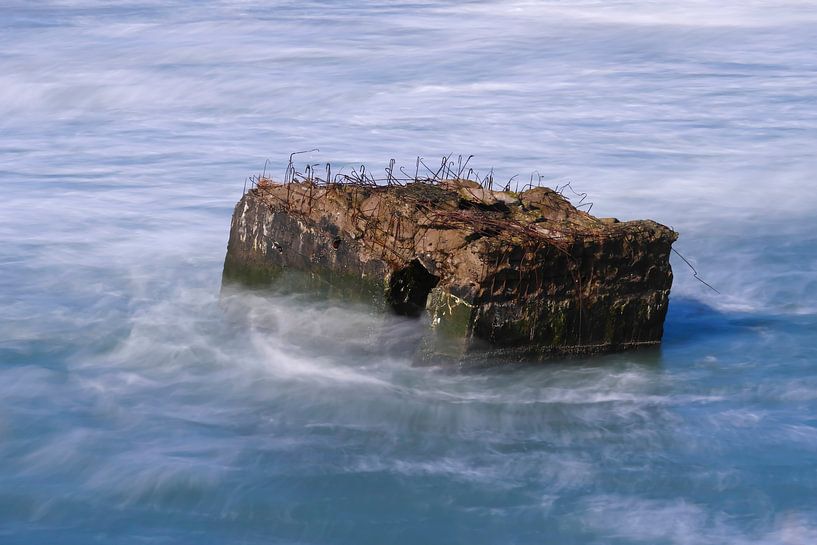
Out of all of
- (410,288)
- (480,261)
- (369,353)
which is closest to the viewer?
(480,261)

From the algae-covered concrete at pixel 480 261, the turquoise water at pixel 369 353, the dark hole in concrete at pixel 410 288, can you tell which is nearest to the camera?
the turquoise water at pixel 369 353

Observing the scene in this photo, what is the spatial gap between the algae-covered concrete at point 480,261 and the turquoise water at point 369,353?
0.25 metres

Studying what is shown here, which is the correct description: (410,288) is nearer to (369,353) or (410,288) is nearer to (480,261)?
(369,353)

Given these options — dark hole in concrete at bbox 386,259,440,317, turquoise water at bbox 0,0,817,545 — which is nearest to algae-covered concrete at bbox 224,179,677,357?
dark hole in concrete at bbox 386,259,440,317

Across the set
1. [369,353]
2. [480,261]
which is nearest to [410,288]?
A: [369,353]

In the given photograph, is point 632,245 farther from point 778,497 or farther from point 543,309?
point 778,497

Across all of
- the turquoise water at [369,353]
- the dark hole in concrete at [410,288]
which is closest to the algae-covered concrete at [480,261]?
the dark hole in concrete at [410,288]

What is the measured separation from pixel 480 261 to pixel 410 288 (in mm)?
762

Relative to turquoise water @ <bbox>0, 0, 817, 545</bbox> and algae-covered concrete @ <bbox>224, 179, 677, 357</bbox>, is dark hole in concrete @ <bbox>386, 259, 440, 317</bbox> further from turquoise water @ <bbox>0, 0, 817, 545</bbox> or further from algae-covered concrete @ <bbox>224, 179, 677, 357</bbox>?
turquoise water @ <bbox>0, 0, 817, 545</bbox>

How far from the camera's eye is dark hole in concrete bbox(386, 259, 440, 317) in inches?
316

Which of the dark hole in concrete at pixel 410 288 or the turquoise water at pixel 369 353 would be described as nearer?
the turquoise water at pixel 369 353

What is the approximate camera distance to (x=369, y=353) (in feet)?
27.7

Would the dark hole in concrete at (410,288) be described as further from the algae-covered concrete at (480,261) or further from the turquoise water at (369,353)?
the turquoise water at (369,353)

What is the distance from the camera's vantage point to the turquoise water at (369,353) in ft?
22.2
